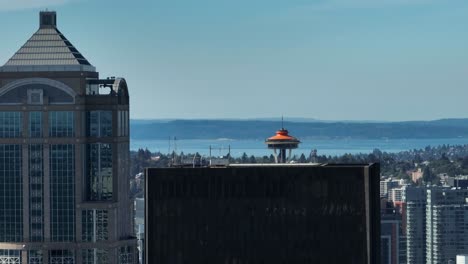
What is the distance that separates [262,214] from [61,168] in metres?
59.6

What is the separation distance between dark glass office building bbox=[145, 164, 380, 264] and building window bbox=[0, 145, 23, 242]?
5765cm

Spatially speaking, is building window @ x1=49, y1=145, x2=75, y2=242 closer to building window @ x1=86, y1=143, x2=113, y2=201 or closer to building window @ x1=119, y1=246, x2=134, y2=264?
building window @ x1=86, y1=143, x2=113, y2=201

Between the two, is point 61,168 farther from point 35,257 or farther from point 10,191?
point 35,257

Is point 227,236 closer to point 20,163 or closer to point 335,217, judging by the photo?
point 335,217

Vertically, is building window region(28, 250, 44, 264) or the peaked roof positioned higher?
the peaked roof

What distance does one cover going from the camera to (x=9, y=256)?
575 ft

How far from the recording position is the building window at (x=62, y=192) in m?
176

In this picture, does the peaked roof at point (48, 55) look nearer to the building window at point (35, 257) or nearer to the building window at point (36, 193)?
the building window at point (36, 193)

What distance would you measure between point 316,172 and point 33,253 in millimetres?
59805

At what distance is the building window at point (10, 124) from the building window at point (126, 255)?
1177cm

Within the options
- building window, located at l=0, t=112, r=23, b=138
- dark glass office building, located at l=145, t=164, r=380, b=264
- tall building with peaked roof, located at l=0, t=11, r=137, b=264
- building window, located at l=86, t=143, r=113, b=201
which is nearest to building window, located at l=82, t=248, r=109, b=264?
tall building with peaked roof, located at l=0, t=11, r=137, b=264

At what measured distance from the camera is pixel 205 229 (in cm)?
11906

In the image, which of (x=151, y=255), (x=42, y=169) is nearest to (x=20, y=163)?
(x=42, y=169)

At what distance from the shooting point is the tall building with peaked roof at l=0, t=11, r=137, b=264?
6895 inches
